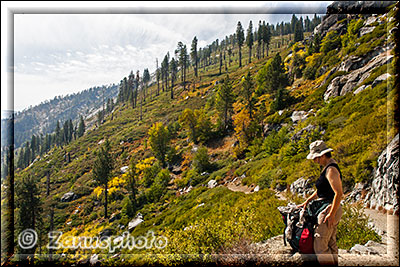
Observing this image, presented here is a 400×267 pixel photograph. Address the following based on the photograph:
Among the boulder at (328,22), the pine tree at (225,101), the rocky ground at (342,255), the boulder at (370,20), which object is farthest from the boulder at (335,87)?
the boulder at (328,22)

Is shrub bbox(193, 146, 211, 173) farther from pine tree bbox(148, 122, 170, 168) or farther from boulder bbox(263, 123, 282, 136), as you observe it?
pine tree bbox(148, 122, 170, 168)

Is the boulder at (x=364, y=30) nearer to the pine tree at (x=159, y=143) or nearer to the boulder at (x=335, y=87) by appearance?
the boulder at (x=335, y=87)

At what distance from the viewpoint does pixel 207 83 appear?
68562 mm

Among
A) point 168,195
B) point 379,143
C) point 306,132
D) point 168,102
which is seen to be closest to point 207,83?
point 168,102

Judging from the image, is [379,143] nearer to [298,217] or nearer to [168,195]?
[298,217]

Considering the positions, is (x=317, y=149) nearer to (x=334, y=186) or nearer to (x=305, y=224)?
(x=334, y=186)

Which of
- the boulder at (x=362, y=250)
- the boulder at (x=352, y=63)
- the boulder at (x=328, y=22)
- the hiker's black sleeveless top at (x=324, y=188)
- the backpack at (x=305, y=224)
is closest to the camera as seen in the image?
the hiker's black sleeveless top at (x=324, y=188)

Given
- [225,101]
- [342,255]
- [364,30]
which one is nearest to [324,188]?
[342,255]

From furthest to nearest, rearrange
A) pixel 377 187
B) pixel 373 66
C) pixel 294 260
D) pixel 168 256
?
pixel 373 66
pixel 377 187
pixel 168 256
pixel 294 260

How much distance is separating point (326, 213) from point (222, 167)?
23.7 meters

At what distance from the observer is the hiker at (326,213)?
3105 mm

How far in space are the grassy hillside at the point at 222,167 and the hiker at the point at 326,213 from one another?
175cm

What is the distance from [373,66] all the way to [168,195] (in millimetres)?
25382

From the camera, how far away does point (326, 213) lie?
3.22 metres
